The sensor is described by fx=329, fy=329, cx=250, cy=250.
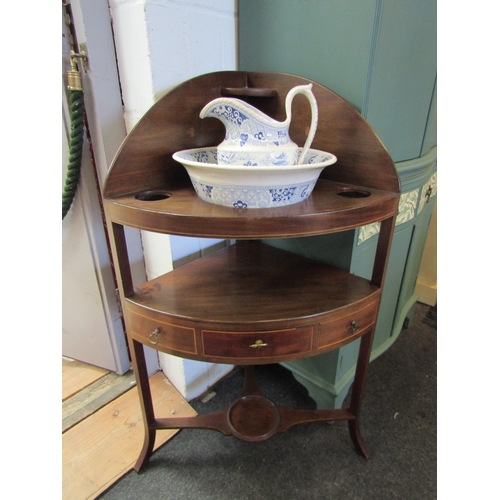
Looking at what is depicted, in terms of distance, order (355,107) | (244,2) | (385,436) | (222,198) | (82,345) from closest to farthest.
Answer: (222,198) → (355,107) → (244,2) → (385,436) → (82,345)

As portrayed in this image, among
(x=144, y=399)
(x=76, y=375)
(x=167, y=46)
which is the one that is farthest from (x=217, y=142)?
(x=76, y=375)

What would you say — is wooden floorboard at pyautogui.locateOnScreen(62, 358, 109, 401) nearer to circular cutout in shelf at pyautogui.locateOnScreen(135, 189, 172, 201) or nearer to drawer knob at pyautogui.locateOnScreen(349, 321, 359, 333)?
circular cutout in shelf at pyautogui.locateOnScreen(135, 189, 172, 201)

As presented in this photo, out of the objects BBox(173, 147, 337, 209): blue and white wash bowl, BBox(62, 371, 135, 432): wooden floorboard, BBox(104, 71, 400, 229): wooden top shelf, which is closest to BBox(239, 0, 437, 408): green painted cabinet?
BBox(104, 71, 400, 229): wooden top shelf

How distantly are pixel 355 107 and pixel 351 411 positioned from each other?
0.80 meters

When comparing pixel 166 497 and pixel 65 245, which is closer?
pixel 166 497

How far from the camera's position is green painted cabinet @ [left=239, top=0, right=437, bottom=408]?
0.73 meters

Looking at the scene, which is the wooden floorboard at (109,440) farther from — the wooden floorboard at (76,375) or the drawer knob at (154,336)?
the drawer knob at (154,336)

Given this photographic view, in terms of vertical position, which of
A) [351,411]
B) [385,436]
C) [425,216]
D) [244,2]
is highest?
[244,2]

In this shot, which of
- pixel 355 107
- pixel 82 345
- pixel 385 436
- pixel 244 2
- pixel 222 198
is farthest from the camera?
pixel 82 345

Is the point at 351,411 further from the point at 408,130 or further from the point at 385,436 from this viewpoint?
the point at 408,130

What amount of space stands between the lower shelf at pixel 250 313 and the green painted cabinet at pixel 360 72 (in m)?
0.18

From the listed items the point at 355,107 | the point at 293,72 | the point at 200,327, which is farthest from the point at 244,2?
the point at 200,327

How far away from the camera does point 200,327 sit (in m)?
0.65

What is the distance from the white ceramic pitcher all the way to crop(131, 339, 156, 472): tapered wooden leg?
0.49 m
